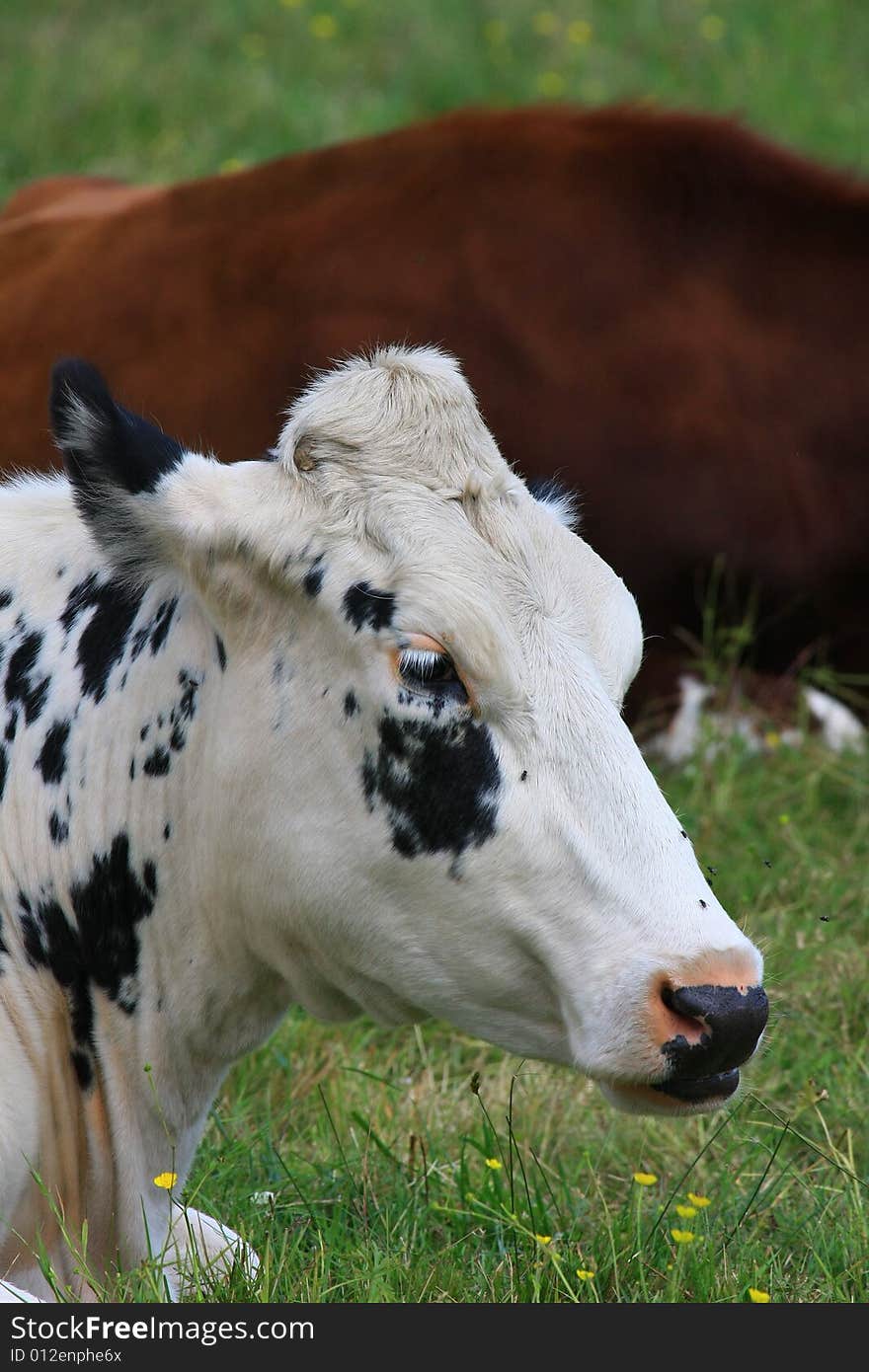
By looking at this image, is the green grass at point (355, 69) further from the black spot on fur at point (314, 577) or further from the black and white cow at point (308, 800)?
the black spot on fur at point (314, 577)

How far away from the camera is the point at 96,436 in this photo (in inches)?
117

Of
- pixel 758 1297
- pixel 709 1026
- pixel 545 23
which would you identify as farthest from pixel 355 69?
pixel 709 1026

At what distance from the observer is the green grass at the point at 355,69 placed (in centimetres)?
1009

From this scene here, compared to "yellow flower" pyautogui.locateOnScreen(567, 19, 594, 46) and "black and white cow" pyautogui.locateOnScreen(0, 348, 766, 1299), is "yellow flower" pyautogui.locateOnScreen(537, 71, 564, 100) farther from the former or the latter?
"black and white cow" pyautogui.locateOnScreen(0, 348, 766, 1299)

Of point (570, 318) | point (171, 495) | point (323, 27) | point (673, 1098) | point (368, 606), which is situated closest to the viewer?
point (673, 1098)

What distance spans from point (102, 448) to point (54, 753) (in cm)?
59

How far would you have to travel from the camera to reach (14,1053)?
3088mm

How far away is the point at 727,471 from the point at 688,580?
41 cm

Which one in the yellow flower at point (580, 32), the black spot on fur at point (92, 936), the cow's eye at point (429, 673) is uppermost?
the yellow flower at point (580, 32)

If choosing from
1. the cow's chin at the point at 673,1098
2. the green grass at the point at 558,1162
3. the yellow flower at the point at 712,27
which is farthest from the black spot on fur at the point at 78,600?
the yellow flower at the point at 712,27

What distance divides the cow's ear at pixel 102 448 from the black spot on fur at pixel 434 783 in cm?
58

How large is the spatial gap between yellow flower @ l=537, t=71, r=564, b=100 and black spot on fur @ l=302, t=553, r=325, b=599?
855cm

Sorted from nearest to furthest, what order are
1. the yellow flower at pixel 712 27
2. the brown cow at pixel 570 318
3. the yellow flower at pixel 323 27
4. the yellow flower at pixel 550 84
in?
the brown cow at pixel 570 318, the yellow flower at pixel 550 84, the yellow flower at pixel 323 27, the yellow flower at pixel 712 27

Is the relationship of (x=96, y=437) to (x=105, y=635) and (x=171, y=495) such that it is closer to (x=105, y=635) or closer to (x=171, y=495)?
(x=171, y=495)
